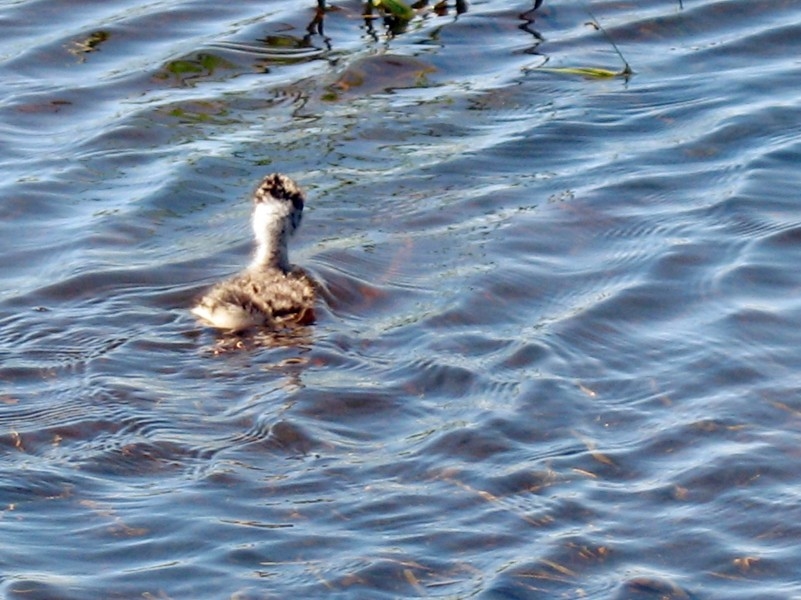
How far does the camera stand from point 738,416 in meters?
6.89

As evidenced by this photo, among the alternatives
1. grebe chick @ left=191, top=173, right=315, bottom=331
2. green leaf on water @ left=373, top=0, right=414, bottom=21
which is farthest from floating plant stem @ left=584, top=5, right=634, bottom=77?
grebe chick @ left=191, top=173, right=315, bottom=331

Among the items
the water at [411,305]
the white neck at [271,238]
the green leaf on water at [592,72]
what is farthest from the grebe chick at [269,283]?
the green leaf on water at [592,72]

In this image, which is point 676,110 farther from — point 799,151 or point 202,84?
point 202,84

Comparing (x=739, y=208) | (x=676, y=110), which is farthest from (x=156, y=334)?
(x=676, y=110)

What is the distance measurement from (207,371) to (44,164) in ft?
9.31

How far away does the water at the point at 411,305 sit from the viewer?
5.94 meters

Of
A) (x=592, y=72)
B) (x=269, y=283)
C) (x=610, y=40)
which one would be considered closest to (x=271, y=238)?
(x=269, y=283)

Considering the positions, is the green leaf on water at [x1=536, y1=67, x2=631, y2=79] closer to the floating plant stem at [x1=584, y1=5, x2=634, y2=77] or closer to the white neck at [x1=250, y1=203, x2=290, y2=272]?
the floating plant stem at [x1=584, y1=5, x2=634, y2=77]

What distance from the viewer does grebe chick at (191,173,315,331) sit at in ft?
26.3

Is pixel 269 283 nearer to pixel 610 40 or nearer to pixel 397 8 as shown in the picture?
pixel 397 8

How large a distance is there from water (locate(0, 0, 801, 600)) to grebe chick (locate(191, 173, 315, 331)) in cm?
14

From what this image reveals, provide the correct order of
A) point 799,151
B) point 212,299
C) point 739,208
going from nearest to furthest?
point 212,299 → point 739,208 → point 799,151

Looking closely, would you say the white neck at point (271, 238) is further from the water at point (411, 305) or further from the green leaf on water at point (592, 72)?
the green leaf on water at point (592, 72)

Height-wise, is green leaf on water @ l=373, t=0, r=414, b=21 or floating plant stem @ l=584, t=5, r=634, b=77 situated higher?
green leaf on water @ l=373, t=0, r=414, b=21
